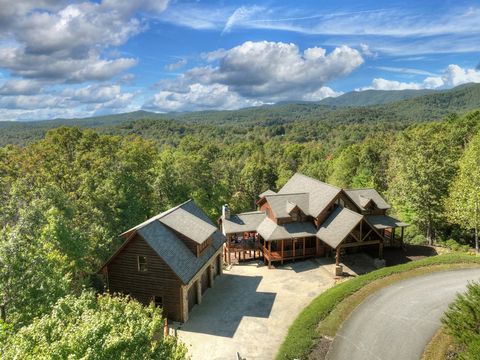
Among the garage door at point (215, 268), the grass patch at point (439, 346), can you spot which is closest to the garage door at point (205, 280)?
the garage door at point (215, 268)

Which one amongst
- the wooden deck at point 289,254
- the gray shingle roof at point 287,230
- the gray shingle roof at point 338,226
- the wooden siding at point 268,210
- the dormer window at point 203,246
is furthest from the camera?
the wooden siding at point 268,210

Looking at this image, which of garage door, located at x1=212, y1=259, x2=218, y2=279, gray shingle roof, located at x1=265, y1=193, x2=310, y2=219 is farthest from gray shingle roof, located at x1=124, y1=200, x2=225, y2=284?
gray shingle roof, located at x1=265, y1=193, x2=310, y2=219

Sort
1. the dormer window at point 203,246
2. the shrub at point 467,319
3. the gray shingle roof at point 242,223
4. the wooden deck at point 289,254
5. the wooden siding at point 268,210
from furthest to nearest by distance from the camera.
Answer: the gray shingle roof at point 242,223 < the wooden siding at point 268,210 < the wooden deck at point 289,254 < the dormer window at point 203,246 < the shrub at point 467,319

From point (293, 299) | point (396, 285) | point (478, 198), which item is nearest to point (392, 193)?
point (478, 198)

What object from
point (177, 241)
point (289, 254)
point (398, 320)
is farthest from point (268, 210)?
point (398, 320)

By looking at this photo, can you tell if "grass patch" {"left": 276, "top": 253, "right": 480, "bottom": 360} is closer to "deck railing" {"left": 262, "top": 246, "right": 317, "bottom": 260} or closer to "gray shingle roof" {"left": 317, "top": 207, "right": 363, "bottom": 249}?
"gray shingle roof" {"left": 317, "top": 207, "right": 363, "bottom": 249}

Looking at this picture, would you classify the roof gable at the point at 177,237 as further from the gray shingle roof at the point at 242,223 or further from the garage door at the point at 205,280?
the gray shingle roof at the point at 242,223

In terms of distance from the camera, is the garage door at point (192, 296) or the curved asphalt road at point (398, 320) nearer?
the curved asphalt road at point (398, 320)

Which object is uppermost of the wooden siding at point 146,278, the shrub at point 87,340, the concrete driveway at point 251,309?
the shrub at point 87,340
